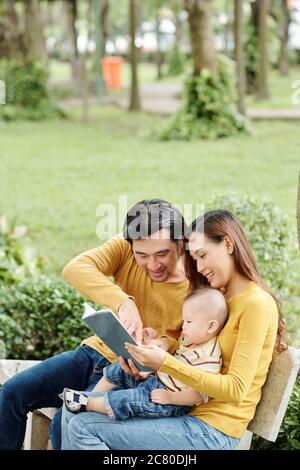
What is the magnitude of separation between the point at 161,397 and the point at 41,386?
0.59 meters

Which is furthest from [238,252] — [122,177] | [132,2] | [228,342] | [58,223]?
[132,2]

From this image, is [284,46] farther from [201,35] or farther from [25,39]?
[201,35]

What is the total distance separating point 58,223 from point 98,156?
410cm

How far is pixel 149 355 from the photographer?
9.09ft

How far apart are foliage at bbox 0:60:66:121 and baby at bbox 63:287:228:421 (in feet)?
50.2

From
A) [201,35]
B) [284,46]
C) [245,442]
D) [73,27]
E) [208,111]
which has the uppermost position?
[73,27]

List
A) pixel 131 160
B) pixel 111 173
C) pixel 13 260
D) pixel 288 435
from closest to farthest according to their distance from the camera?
pixel 288 435, pixel 13 260, pixel 111 173, pixel 131 160

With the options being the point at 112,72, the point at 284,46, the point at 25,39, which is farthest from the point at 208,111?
the point at 112,72

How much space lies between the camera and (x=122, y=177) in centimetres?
1091

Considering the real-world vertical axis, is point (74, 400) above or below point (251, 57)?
below

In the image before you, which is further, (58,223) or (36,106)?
(36,106)

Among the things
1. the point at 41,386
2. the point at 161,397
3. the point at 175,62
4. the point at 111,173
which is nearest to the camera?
the point at 161,397
